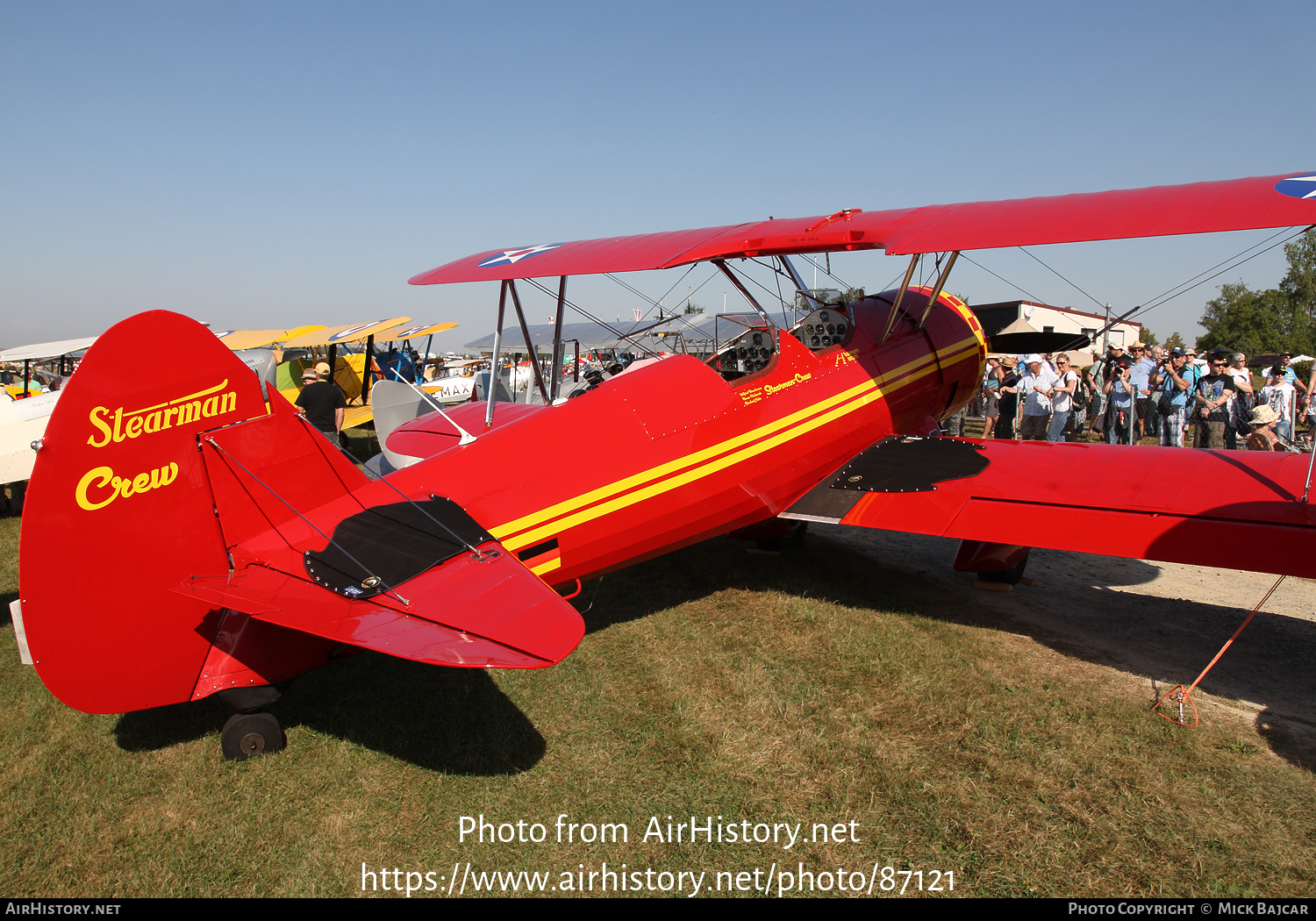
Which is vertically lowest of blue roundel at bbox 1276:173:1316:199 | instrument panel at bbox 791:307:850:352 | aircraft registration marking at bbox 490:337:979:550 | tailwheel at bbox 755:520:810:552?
tailwheel at bbox 755:520:810:552

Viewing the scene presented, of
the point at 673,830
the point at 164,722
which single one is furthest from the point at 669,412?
the point at 164,722

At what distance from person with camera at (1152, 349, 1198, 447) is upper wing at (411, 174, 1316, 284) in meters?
6.03

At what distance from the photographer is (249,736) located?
3514mm

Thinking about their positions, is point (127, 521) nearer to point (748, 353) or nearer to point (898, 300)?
point (748, 353)

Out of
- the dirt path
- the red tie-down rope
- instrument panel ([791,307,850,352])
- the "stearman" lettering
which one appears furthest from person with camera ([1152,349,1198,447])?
the "stearman" lettering

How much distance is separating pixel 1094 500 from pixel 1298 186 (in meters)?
1.92

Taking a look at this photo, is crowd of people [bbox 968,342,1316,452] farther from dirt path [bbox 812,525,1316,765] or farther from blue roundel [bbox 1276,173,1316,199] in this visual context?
blue roundel [bbox 1276,173,1316,199]

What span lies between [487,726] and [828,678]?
1879mm

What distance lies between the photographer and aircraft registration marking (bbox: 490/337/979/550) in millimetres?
4023

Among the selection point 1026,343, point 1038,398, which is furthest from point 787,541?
point 1038,398

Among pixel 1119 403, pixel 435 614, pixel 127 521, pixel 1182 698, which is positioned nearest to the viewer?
pixel 435 614

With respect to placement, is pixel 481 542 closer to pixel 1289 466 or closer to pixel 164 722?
pixel 164 722

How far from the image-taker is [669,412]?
462 centimetres

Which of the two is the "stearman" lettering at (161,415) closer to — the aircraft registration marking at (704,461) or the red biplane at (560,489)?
the red biplane at (560,489)
